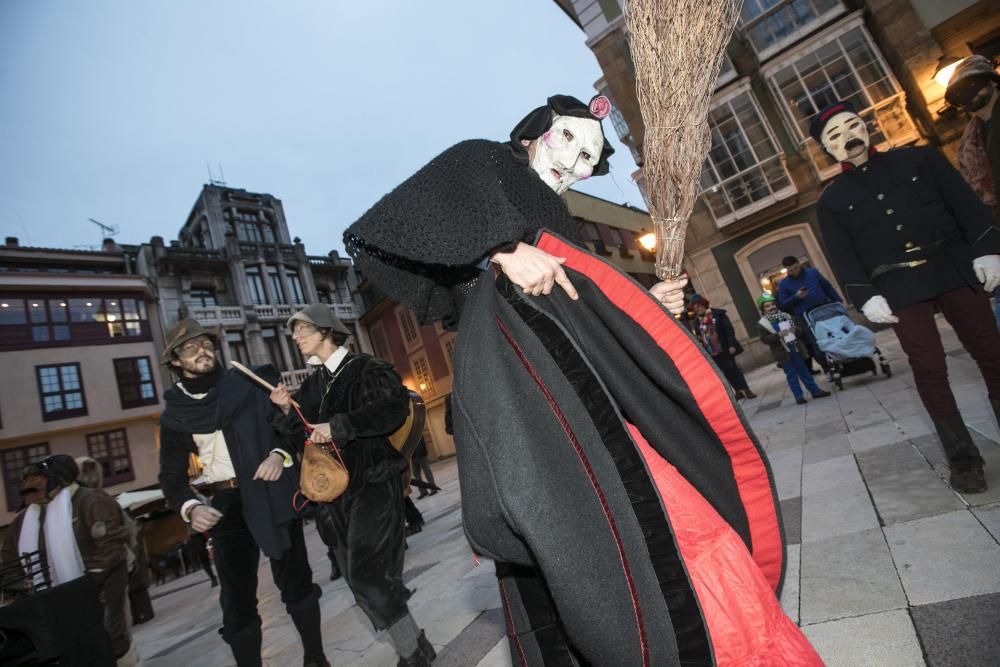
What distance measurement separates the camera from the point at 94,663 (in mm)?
2529

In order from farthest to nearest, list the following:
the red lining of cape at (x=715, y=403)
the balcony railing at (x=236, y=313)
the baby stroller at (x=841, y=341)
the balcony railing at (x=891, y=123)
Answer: the balcony railing at (x=236, y=313), the balcony railing at (x=891, y=123), the baby stroller at (x=841, y=341), the red lining of cape at (x=715, y=403)

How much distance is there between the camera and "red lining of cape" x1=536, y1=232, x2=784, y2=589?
1.02 metres

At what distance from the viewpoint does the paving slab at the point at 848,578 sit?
1816mm

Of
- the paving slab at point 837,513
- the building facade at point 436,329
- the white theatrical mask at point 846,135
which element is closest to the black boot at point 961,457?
the paving slab at point 837,513

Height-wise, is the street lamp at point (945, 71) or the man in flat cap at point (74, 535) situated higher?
the street lamp at point (945, 71)

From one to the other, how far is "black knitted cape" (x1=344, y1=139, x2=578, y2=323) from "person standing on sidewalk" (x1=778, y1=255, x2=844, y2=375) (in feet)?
19.8

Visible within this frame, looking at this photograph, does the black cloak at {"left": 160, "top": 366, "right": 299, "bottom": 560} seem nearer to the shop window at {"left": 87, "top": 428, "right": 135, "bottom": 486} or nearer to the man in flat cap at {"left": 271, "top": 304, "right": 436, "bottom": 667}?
the man in flat cap at {"left": 271, "top": 304, "right": 436, "bottom": 667}

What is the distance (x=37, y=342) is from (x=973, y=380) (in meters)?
28.9

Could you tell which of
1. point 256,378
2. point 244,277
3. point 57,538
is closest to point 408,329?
point 244,277

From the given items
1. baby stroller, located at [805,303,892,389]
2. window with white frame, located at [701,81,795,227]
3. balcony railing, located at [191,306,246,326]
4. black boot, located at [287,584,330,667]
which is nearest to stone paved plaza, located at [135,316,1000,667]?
black boot, located at [287,584,330,667]

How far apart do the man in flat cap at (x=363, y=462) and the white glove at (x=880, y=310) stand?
2.54 m

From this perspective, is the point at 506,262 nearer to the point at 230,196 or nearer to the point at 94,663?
the point at 94,663

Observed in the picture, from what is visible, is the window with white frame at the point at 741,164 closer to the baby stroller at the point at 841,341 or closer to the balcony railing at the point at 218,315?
the baby stroller at the point at 841,341

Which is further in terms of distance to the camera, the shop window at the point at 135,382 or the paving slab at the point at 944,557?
the shop window at the point at 135,382
